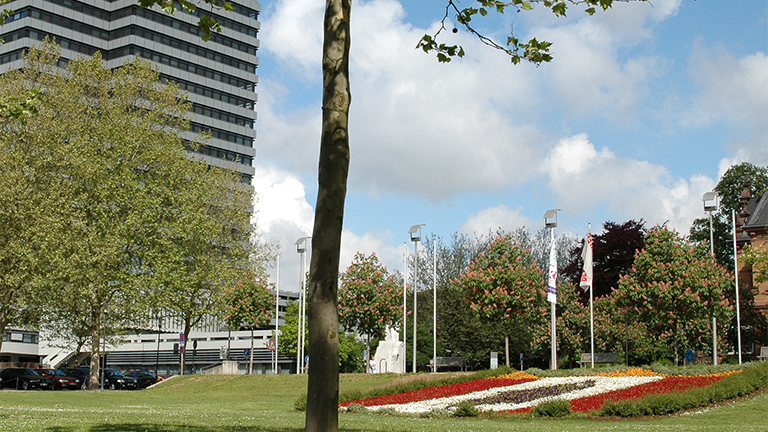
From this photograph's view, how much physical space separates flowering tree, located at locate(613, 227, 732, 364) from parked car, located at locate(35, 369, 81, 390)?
33.8 m

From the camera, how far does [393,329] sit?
46.2 meters

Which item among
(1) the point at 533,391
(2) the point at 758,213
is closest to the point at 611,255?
(2) the point at 758,213

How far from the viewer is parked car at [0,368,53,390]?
4350 cm

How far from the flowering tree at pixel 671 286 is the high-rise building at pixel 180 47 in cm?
6876

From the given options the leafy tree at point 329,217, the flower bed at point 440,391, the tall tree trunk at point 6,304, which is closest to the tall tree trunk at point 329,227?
the leafy tree at point 329,217

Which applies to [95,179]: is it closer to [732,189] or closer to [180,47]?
[732,189]

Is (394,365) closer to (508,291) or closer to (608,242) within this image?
(508,291)

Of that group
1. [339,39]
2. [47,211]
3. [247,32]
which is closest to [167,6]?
[339,39]

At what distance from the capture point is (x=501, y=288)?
36.1 m

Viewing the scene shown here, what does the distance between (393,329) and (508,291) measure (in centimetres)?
1188

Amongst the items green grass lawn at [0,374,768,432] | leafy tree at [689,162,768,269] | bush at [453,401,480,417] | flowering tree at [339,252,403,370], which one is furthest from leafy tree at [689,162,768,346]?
bush at [453,401,480,417]

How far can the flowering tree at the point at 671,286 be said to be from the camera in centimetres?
3688

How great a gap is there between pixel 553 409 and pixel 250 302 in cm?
Result: 3278

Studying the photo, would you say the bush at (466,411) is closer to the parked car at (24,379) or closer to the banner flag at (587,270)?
the banner flag at (587,270)
